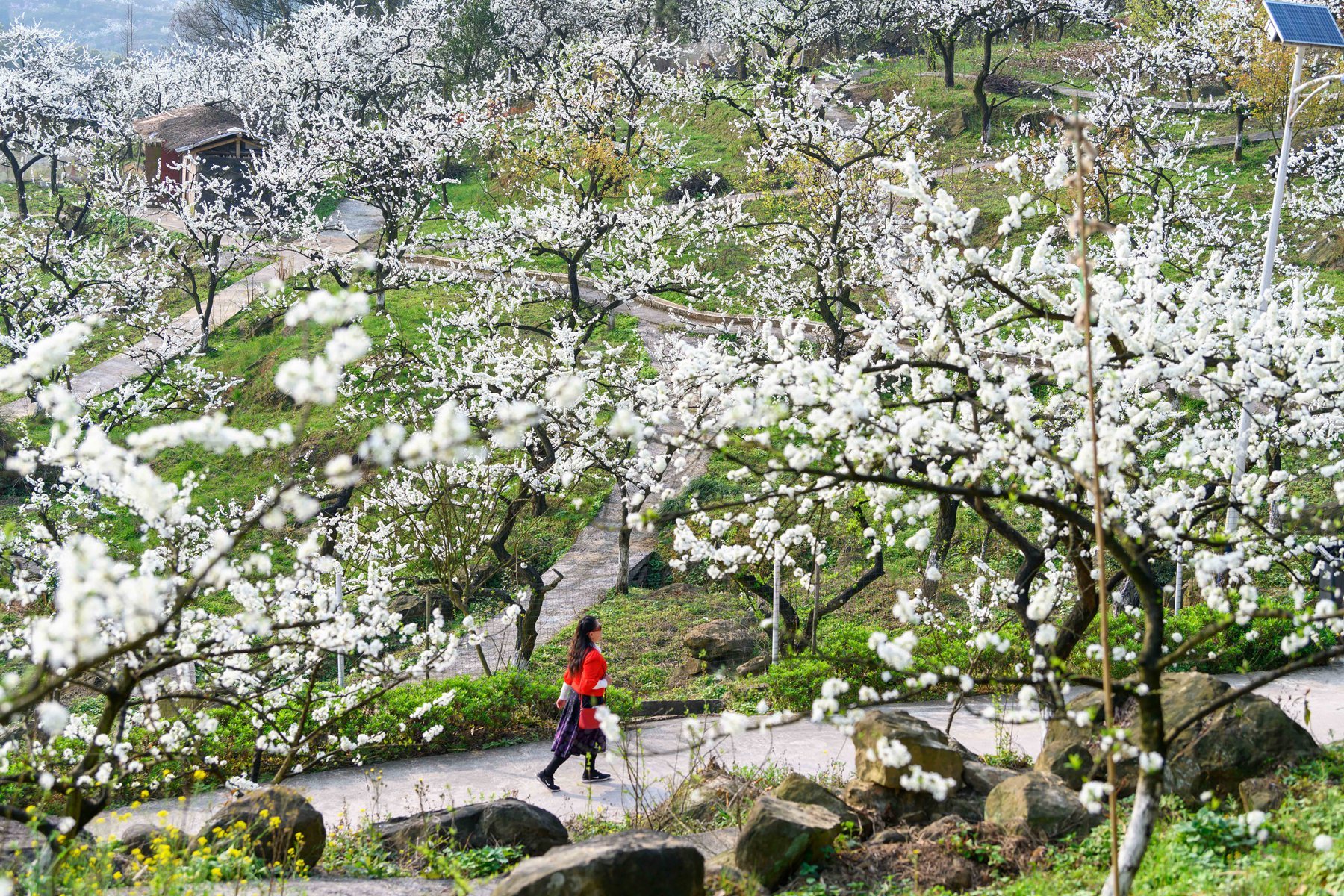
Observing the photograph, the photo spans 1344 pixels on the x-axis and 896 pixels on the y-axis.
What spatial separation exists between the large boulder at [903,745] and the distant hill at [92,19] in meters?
185

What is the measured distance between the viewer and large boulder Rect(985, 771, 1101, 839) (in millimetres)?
6234

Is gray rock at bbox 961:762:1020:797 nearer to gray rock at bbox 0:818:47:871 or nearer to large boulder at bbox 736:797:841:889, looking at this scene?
large boulder at bbox 736:797:841:889

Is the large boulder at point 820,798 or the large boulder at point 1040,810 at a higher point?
the large boulder at point 1040,810

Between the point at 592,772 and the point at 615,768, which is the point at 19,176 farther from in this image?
the point at 592,772

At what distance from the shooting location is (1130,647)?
10703 millimetres

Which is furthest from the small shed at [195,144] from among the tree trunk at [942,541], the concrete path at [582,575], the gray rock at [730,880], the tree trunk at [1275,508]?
the gray rock at [730,880]

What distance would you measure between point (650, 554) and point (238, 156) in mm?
27283

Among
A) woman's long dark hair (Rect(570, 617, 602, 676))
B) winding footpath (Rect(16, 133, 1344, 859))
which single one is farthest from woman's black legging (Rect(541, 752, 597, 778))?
woman's long dark hair (Rect(570, 617, 602, 676))

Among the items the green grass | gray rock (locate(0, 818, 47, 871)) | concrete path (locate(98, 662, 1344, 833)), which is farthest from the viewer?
concrete path (locate(98, 662, 1344, 833))

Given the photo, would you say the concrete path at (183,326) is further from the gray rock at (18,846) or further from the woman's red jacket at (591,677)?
the woman's red jacket at (591,677)

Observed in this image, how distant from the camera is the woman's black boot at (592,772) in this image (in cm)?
900

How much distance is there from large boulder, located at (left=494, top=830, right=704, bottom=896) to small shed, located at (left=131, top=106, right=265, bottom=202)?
31273mm

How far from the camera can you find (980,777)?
7387mm

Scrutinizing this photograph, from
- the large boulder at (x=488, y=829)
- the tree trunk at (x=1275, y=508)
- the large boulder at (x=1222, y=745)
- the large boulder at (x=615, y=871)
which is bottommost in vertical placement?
the tree trunk at (x=1275, y=508)
